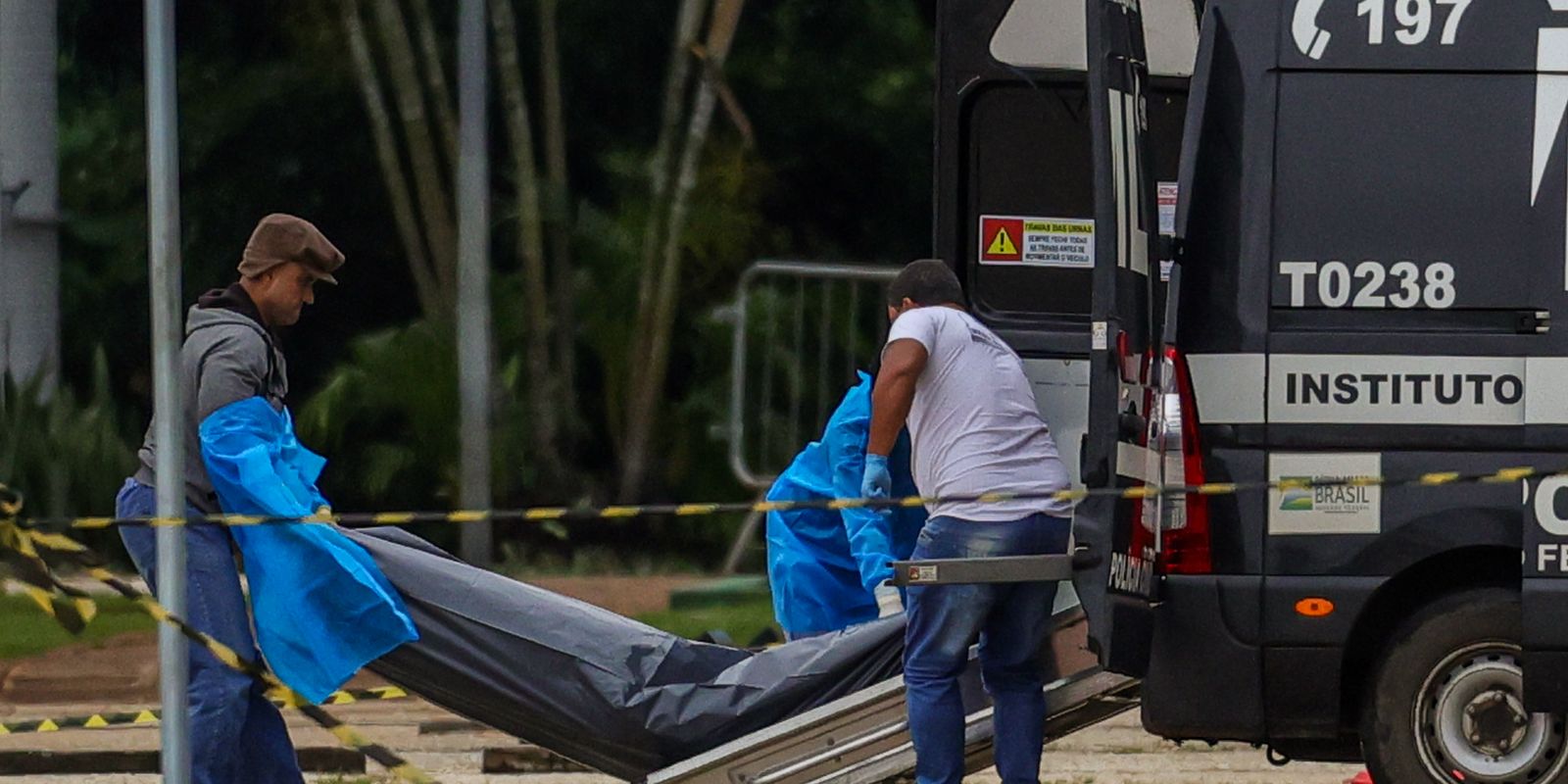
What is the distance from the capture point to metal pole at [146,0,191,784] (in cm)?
601

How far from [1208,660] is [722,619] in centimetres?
672

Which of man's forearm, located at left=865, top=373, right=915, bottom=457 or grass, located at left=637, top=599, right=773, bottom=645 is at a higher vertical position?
man's forearm, located at left=865, top=373, right=915, bottom=457

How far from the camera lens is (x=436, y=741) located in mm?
10039

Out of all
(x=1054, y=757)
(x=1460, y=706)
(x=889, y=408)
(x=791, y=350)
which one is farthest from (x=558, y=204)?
(x=1460, y=706)

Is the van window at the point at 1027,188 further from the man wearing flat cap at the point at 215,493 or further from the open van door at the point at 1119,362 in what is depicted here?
the man wearing flat cap at the point at 215,493

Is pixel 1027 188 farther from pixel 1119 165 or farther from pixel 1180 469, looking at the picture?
pixel 1180 469

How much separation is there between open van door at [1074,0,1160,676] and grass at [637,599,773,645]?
5.69m

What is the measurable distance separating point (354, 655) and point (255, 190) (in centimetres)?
984

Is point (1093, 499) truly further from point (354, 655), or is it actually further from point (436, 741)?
point (436, 741)

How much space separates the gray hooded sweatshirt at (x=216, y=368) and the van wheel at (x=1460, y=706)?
305 cm

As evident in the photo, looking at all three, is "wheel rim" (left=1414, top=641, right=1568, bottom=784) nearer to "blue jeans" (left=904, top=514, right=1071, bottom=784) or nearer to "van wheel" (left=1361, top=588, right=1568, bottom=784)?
"van wheel" (left=1361, top=588, right=1568, bottom=784)

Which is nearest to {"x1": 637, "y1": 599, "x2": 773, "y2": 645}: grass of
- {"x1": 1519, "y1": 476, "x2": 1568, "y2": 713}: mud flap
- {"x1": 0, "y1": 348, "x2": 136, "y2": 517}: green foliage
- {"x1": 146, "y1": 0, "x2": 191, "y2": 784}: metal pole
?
{"x1": 0, "y1": 348, "x2": 136, "y2": 517}: green foliage

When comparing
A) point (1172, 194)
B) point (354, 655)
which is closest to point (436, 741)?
point (354, 655)

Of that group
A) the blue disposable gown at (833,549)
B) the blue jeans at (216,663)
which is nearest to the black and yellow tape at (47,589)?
the blue jeans at (216,663)
